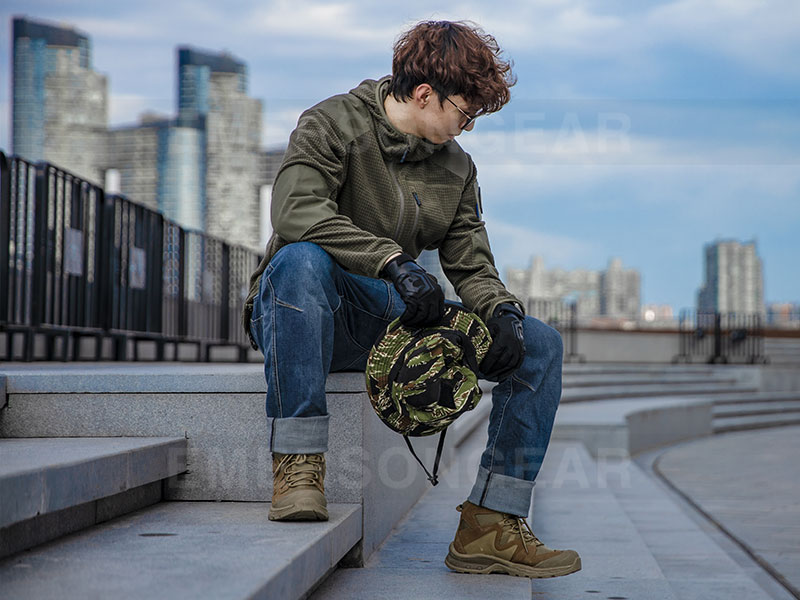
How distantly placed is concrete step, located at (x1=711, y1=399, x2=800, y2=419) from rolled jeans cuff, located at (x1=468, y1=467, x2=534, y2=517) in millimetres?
10433

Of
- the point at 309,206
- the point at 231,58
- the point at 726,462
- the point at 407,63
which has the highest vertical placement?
the point at 231,58

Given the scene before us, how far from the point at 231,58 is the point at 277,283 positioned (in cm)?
6893

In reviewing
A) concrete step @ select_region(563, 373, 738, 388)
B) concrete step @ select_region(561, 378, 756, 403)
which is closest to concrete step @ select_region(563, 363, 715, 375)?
concrete step @ select_region(563, 373, 738, 388)

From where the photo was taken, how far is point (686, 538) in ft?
12.6

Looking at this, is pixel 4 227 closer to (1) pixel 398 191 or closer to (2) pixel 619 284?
Answer: (1) pixel 398 191

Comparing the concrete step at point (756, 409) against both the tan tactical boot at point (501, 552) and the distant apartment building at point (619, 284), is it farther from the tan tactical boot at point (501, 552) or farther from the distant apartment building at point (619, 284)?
the distant apartment building at point (619, 284)

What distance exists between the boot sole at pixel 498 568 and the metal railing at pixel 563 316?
630 inches

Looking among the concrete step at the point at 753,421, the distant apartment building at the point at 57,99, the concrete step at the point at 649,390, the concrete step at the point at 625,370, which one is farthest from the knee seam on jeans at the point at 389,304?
the distant apartment building at the point at 57,99

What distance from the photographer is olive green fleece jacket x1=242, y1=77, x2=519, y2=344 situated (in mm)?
2033

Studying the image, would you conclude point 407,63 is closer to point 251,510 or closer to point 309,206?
point 309,206

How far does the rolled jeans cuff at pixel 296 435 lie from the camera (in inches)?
75.5

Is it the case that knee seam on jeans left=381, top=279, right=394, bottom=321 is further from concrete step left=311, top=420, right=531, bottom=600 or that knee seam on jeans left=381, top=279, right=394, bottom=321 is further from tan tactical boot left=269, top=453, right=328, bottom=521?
concrete step left=311, top=420, right=531, bottom=600

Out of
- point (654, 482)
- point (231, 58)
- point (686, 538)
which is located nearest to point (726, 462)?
point (654, 482)

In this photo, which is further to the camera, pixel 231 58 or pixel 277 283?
pixel 231 58
